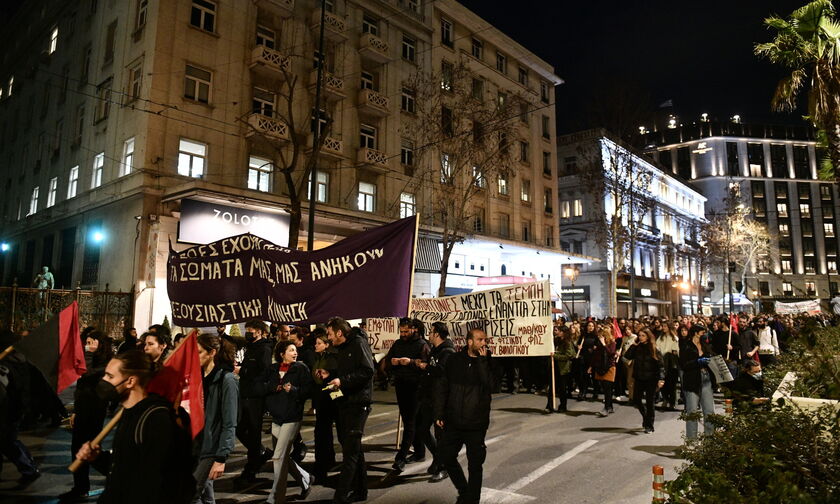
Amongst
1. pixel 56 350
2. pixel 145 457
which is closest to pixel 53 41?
pixel 56 350

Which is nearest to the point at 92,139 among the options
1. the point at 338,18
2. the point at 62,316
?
the point at 338,18

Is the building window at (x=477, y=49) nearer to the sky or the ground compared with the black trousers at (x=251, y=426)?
nearer to the sky

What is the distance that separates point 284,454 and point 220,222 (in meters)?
15.9

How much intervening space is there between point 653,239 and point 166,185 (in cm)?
5236

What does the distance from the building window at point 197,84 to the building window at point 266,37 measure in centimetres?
336

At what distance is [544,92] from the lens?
4362cm

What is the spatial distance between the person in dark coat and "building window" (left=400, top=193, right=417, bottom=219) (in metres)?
20.0

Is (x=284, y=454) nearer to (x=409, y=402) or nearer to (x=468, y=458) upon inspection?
(x=468, y=458)

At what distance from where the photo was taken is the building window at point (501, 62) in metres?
39.1

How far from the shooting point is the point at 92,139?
2455cm

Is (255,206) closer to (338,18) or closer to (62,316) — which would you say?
(338,18)

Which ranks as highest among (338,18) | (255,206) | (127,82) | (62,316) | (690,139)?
(690,139)

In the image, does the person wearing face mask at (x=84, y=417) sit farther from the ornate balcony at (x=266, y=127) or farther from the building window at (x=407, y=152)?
the building window at (x=407, y=152)

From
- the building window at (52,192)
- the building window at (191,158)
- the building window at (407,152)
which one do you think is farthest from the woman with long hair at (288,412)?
A: the building window at (52,192)
